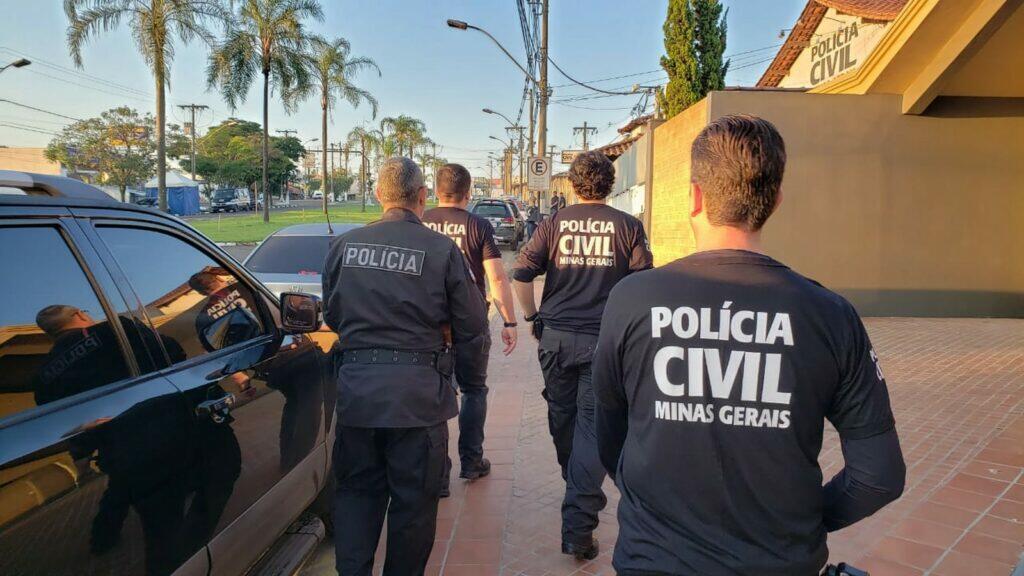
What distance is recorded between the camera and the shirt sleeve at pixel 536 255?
12.0 feet

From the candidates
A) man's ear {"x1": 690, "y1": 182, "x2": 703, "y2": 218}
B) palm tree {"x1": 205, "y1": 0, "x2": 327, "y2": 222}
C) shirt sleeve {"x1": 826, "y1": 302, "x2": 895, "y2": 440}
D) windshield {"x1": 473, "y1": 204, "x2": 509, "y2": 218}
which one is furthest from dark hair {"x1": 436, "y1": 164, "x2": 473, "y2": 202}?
palm tree {"x1": 205, "y1": 0, "x2": 327, "y2": 222}

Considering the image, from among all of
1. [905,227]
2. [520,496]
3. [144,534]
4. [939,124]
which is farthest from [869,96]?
[144,534]

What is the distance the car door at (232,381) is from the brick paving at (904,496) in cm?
101

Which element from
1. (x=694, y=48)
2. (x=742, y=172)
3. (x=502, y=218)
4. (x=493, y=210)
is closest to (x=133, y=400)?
(x=742, y=172)

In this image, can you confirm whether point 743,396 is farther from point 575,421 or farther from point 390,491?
point 575,421

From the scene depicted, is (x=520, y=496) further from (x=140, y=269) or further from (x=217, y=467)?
(x=140, y=269)

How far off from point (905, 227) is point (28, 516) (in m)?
11.3

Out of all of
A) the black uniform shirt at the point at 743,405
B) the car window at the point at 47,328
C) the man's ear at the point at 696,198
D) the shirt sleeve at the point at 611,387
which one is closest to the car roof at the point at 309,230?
the car window at the point at 47,328

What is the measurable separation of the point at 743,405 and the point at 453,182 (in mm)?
3073

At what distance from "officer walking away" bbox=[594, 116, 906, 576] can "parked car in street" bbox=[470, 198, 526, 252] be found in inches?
821

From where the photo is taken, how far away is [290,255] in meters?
7.86

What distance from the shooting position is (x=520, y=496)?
4.24m

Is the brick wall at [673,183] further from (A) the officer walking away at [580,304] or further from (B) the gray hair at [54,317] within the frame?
(B) the gray hair at [54,317]

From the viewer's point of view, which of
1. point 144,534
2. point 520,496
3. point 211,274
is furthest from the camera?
point 520,496
